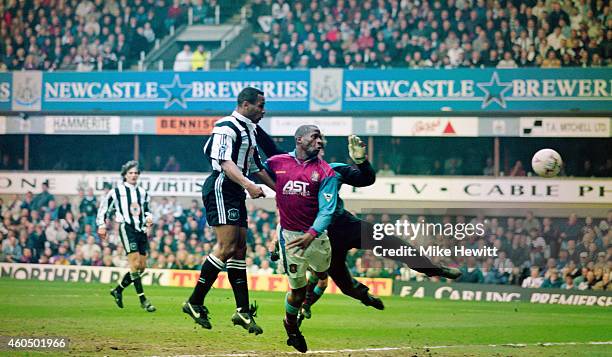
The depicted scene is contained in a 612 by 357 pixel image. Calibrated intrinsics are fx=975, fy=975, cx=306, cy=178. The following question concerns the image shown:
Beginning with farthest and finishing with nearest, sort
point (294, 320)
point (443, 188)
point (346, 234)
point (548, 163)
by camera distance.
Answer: point (443, 188) < point (548, 163) < point (346, 234) < point (294, 320)

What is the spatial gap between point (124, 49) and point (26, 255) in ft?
22.6

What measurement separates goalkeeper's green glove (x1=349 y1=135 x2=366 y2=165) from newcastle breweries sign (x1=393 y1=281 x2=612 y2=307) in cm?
1113

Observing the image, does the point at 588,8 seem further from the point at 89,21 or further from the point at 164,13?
the point at 89,21

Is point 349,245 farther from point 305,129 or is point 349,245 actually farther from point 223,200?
point 305,129

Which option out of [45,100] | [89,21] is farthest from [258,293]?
[89,21]

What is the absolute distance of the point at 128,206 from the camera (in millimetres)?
16156

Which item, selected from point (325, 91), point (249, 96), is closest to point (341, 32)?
point (325, 91)

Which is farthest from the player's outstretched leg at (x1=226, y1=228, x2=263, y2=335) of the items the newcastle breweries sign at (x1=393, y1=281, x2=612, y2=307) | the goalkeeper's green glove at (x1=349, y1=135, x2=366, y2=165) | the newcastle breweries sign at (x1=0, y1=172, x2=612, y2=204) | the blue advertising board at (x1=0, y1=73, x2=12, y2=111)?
the blue advertising board at (x1=0, y1=73, x2=12, y2=111)

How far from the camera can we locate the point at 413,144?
26.3 metres

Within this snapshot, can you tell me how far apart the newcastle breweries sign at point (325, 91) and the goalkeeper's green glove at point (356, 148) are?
15230mm

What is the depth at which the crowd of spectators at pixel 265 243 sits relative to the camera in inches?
822

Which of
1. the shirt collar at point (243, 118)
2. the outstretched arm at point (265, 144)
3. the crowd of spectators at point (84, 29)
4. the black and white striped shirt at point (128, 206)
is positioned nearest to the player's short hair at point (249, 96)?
the shirt collar at point (243, 118)

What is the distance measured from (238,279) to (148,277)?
13955 mm

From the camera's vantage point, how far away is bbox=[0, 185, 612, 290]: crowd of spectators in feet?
68.5
